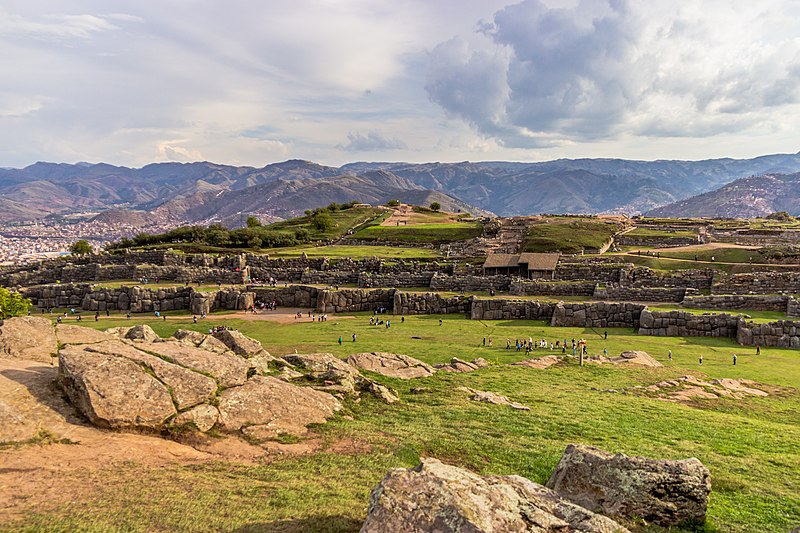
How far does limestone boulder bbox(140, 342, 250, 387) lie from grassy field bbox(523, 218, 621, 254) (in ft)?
212

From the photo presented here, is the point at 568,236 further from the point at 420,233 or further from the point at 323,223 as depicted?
the point at 323,223

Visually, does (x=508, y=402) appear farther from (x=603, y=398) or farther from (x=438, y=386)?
(x=603, y=398)

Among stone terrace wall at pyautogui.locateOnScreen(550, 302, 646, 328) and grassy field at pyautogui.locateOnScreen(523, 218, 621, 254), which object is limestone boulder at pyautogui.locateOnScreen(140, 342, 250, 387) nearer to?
stone terrace wall at pyautogui.locateOnScreen(550, 302, 646, 328)

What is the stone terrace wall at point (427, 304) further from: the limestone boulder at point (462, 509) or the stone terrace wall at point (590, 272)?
the limestone boulder at point (462, 509)

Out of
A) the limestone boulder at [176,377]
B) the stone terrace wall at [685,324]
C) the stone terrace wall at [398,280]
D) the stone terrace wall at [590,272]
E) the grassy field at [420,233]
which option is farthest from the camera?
the grassy field at [420,233]

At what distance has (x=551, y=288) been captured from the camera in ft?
165

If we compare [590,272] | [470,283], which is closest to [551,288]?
[590,272]

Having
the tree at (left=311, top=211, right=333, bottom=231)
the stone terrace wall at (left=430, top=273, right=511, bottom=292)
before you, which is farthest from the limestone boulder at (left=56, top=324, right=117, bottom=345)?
the tree at (left=311, top=211, right=333, bottom=231)

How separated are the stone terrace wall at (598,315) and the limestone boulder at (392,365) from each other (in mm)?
21537

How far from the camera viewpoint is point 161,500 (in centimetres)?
884

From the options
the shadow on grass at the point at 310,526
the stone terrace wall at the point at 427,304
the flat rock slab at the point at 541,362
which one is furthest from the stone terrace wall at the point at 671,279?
the shadow on grass at the point at 310,526

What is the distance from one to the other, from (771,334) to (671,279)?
17.0m

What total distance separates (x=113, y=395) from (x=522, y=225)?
96.8 meters

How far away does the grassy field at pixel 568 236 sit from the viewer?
243 ft
